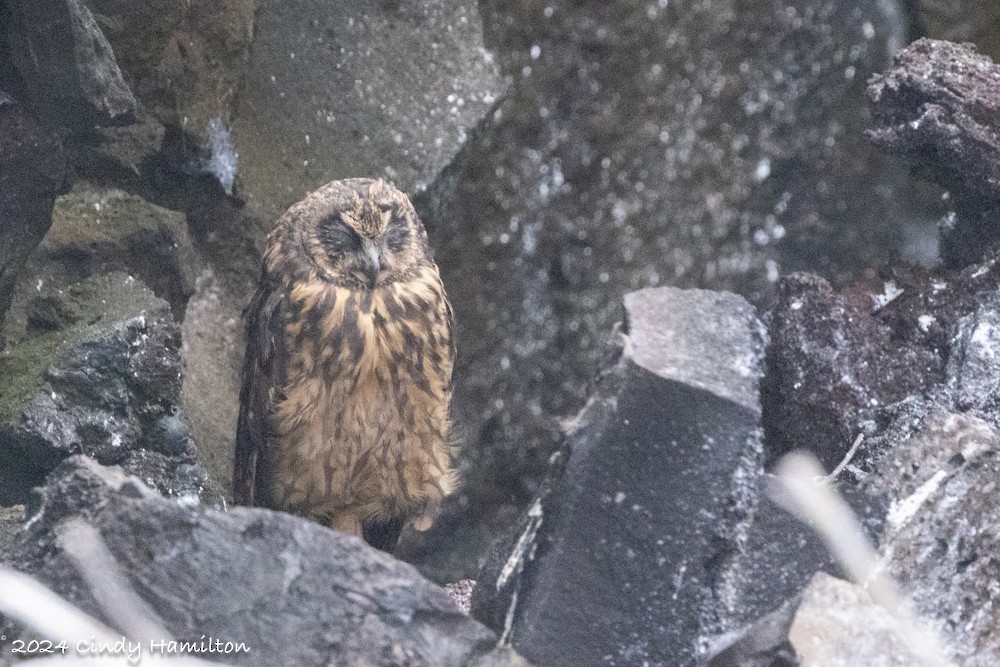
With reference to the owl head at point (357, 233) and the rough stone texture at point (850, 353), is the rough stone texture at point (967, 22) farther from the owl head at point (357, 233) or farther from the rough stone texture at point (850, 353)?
the owl head at point (357, 233)

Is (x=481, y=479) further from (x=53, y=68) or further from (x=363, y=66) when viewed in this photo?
(x=53, y=68)

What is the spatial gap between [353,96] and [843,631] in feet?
8.70

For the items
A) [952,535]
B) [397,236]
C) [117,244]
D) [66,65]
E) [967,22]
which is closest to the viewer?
[952,535]

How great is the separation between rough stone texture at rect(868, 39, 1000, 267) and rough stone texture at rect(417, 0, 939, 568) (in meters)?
2.13

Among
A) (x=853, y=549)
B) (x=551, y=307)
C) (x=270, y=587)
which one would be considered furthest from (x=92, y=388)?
(x=551, y=307)

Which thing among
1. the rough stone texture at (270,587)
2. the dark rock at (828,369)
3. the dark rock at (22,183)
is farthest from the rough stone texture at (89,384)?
the dark rock at (828,369)

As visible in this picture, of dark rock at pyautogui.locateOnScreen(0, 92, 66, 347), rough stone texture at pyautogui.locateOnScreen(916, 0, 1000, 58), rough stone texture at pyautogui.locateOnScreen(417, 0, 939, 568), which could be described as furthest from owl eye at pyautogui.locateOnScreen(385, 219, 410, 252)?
rough stone texture at pyautogui.locateOnScreen(916, 0, 1000, 58)

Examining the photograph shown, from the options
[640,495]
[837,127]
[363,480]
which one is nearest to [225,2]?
[363,480]

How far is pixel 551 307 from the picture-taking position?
5.25 m

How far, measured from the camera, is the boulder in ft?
10.1

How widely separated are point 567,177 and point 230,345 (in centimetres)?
174

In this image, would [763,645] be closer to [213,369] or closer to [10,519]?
[10,519]

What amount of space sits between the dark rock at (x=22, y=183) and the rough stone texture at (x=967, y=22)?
3.42 m

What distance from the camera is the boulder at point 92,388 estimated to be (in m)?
3.06
